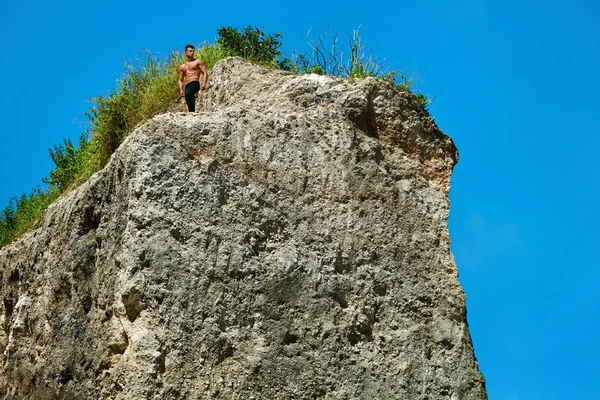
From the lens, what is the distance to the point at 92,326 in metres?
9.95

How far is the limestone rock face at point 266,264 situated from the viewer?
30.2ft

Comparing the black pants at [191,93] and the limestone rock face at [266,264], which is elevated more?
the black pants at [191,93]

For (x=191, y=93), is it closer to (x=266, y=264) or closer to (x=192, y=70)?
(x=192, y=70)

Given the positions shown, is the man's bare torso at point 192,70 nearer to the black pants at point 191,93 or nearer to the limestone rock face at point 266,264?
the black pants at point 191,93

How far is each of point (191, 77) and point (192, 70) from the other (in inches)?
4.0

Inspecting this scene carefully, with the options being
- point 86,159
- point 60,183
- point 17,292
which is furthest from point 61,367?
point 60,183

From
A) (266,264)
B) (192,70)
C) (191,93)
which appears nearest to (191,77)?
(192,70)

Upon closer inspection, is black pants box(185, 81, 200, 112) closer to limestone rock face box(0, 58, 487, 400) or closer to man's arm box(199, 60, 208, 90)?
man's arm box(199, 60, 208, 90)

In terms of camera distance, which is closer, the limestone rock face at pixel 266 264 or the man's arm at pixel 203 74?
the limestone rock face at pixel 266 264

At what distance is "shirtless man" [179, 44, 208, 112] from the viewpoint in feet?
41.5

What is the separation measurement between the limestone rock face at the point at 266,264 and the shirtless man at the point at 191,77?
52.8 inches

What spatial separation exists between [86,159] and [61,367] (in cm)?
670

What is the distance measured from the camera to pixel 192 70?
A: 12.7 m

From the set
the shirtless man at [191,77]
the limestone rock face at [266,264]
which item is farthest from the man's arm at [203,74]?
the limestone rock face at [266,264]
